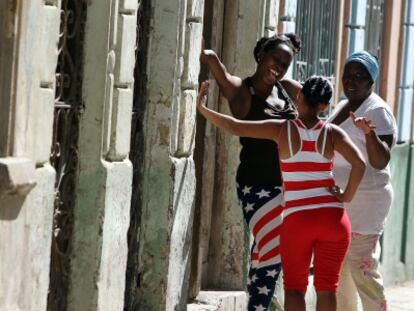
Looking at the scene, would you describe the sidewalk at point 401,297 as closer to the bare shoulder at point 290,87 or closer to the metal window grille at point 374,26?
the metal window grille at point 374,26

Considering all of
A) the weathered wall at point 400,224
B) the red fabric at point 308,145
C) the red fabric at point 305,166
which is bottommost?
the weathered wall at point 400,224

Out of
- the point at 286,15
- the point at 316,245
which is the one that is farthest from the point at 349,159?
the point at 286,15

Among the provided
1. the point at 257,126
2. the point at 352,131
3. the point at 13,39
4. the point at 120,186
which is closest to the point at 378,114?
the point at 352,131

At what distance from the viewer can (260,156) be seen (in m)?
9.96

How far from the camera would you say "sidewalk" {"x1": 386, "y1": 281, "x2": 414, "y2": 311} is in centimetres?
1362

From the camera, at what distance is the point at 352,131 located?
33.6 ft

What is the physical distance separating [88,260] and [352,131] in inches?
80.2

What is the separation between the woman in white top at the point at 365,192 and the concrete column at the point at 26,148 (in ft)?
7.91

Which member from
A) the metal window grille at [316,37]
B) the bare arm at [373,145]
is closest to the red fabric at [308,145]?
the bare arm at [373,145]

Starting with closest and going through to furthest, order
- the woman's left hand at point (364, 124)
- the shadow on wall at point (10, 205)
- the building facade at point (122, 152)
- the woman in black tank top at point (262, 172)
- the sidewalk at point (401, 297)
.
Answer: the shadow on wall at point (10, 205), the building facade at point (122, 152), the woman's left hand at point (364, 124), the woman in black tank top at point (262, 172), the sidewalk at point (401, 297)

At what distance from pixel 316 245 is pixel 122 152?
1.33 m

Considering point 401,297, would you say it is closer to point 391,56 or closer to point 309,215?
point 391,56

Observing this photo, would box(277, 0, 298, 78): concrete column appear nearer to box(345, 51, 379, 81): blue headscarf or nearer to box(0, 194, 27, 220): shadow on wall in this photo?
box(345, 51, 379, 81): blue headscarf

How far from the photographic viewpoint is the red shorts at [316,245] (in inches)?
364
